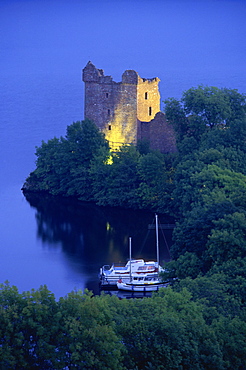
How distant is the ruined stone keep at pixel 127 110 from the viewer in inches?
2552

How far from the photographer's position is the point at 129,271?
4344 centimetres

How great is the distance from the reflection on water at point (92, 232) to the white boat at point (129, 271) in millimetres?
528

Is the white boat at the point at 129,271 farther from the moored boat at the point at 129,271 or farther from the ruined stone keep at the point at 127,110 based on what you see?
the ruined stone keep at the point at 127,110

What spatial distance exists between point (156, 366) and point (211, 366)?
1.94m

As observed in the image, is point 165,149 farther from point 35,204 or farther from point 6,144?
point 6,144

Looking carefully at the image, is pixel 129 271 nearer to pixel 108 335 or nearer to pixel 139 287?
pixel 139 287

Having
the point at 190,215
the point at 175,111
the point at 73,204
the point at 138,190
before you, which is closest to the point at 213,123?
the point at 175,111

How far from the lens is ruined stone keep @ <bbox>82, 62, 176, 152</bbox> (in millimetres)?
64812

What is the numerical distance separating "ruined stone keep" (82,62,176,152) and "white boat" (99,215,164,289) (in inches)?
840

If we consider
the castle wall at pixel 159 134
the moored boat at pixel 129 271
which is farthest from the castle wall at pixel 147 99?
the moored boat at pixel 129 271

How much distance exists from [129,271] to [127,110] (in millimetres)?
23608

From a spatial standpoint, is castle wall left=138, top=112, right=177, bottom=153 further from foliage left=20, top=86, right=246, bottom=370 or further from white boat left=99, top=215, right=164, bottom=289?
white boat left=99, top=215, right=164, bottom=289

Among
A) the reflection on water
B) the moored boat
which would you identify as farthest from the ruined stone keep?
the moored boat

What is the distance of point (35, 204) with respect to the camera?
62375 mm
